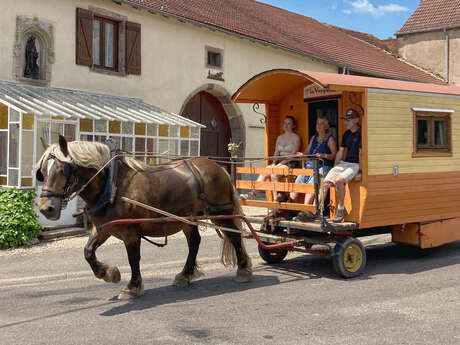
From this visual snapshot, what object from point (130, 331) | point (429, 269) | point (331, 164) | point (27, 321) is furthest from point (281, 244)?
point (27, 321)

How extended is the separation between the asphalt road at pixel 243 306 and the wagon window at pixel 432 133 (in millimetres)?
1708

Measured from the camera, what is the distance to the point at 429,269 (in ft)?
24.4

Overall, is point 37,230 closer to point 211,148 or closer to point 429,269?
point 429,269

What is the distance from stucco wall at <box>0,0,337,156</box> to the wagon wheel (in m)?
8.82

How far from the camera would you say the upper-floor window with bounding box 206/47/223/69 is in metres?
16.9

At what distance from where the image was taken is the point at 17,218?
962 cm

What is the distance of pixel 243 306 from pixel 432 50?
25860 millimetres

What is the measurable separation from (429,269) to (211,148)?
11191 mm

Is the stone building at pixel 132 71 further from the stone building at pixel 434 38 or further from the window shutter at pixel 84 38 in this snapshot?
the stone building at pixel 434 38

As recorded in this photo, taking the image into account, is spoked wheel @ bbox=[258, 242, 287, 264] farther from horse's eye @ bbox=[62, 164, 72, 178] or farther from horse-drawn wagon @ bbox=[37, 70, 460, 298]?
horse's eye @ bbox=[62, 164, 72, 178]

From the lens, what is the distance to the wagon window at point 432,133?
792 centimetres

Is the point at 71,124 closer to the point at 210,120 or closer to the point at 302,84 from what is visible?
the point at 302,84

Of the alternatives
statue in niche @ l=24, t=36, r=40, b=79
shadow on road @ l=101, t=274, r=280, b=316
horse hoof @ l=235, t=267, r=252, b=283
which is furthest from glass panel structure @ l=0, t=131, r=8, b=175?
horse hoof @ l=235, t=267, r=252, b=283

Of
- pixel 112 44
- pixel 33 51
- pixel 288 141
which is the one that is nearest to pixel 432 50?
pixel 112 44
